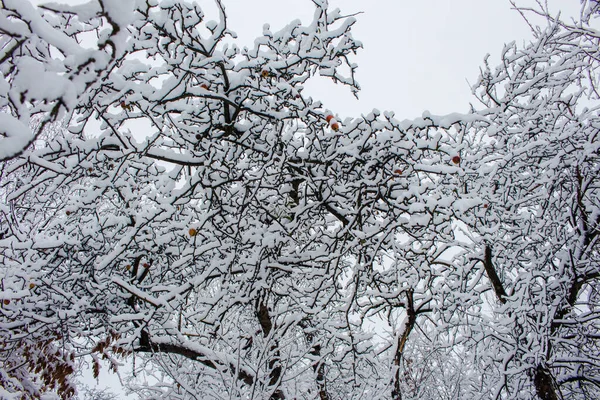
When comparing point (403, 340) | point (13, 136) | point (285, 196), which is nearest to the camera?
point (13, 136)

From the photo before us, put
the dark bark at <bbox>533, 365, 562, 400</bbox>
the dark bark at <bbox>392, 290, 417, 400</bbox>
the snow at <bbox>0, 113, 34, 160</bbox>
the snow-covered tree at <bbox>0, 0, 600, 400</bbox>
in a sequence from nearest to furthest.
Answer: the snow at <bbox>0, 113, 34, 160</bbox>, the snow-covered tree at <bbox>0, 0, 600, 400</bbox>, the dark bark at <bbox>533, 365, 562, 400</bbox>, the dark bark at <bbox>392, 290, 417, 400</bbox>

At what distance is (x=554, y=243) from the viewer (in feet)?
10.5

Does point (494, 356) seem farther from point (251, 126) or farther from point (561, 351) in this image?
point (251, 126)

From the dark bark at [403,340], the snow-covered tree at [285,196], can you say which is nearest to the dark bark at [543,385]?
the snow-covered tree at [285,196]

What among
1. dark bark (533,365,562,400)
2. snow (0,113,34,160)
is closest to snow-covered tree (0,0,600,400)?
dark bark (533,365,562,400)

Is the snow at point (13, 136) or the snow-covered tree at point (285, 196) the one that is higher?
the snow-covered tree at point (285, 196)

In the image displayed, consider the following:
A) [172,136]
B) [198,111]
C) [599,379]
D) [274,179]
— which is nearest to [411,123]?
[274,179]

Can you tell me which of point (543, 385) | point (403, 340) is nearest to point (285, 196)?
point (403, 340)

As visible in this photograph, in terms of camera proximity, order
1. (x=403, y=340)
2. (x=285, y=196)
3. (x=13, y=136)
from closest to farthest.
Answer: (x=13, y=136) < (x=403, y=340) < (x=285, y=196)

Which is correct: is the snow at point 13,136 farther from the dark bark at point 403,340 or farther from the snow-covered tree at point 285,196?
the dark bark at point 403,340

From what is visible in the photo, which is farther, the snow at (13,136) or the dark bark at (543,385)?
the dark bark at (543,385)

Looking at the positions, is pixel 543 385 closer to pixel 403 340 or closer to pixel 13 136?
pixel 403 340

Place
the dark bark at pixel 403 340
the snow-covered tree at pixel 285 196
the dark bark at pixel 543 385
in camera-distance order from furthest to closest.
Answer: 1. the dark bark at pixel 403 340
2. the dark bark at pixel 543 385
3. the snow-covered tree at pixel 285 196

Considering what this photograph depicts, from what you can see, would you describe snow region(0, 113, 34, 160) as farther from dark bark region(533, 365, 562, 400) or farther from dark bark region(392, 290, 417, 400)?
dark bark region(533, 365, 562, 400)
